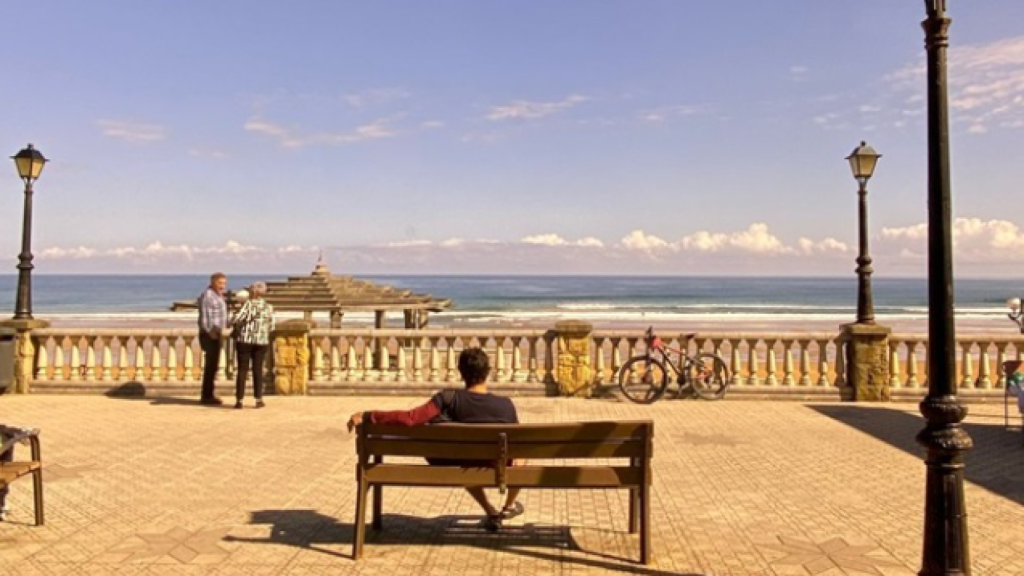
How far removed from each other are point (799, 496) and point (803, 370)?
6716 mm

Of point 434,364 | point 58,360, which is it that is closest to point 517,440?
point 434,364

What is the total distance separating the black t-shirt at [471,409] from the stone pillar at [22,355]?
1041cm

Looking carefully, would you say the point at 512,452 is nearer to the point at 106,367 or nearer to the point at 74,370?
the point at 106,367

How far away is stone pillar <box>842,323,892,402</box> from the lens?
1208cm

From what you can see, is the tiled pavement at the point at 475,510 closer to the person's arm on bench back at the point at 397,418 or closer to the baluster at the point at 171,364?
the person's arm on bench back at the point at 397,418

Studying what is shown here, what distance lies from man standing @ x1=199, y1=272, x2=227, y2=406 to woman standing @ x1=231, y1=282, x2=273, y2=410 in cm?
44

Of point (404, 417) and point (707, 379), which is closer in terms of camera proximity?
point (404, 417)

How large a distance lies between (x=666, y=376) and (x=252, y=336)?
6232 millimetres

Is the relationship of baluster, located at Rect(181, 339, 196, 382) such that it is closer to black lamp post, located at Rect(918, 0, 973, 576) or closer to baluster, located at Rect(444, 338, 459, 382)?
baluster, located at Rect(444, 338, 459, 382)

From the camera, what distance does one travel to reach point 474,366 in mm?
5348

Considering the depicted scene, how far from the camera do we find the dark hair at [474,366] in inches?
210

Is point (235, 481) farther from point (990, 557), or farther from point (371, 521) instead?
point (990, 557)

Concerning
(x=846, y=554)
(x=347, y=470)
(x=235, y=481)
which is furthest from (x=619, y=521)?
(x=235, y=481)

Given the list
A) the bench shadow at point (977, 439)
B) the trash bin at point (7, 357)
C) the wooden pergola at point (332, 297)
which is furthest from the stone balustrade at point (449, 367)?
the wooden pergola at point (332, 297)
